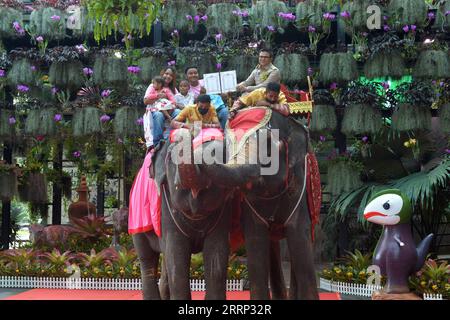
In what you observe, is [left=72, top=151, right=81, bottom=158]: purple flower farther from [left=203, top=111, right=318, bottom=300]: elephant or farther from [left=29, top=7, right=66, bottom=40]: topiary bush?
[left=203, top=111, right=318, bottom=300]: elephant

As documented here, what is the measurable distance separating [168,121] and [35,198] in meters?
8.10

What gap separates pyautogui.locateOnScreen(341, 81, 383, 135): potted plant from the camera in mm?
11375

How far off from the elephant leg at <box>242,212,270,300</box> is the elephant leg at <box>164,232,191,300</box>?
0.40m

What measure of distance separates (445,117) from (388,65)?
116cm

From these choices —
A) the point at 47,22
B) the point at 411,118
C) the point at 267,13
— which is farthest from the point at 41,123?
the point at 411,118

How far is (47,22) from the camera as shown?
12414 millimetres

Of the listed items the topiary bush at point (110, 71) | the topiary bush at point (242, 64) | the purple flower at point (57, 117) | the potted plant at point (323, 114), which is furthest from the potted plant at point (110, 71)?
the potted plant at point (323, 114)

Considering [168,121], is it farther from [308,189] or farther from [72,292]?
[72,292]

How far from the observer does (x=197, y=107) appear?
16.3ft

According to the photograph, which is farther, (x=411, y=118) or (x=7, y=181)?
(x=7, y=181)

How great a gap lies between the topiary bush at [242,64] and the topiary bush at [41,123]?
304cm

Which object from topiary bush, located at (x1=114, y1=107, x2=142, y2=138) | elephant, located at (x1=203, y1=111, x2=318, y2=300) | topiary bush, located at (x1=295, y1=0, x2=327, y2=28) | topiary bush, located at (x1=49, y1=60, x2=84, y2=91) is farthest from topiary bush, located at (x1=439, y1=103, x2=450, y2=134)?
elephant, located at (x1=203, y1=111, x2=318, y2=300)

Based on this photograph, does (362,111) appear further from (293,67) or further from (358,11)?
(358,11)

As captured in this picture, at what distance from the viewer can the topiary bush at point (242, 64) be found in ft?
38.9
